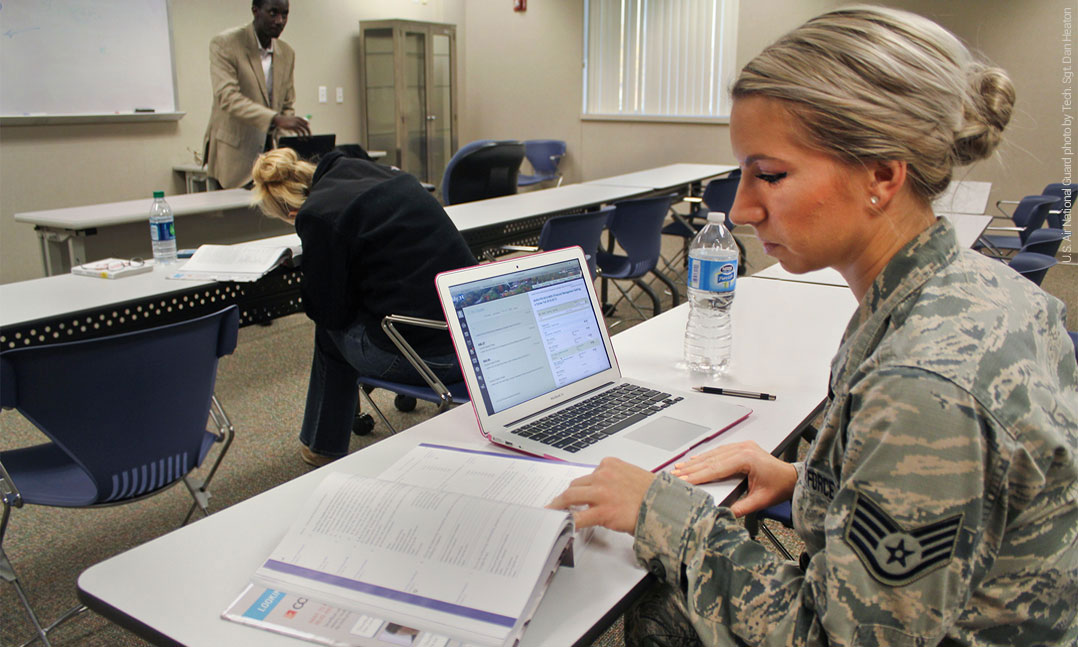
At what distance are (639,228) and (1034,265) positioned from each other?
1.78 metres

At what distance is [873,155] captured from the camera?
0.82 m

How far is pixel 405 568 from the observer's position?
2.88 feet

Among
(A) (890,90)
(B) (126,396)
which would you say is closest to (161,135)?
(B) (126,396)

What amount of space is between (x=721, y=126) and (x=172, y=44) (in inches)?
191

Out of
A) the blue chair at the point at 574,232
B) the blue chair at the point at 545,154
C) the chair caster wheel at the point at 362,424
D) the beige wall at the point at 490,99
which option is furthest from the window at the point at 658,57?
the chair caster wheel at the point at 362,424

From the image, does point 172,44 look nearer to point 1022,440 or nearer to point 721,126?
point 721,126

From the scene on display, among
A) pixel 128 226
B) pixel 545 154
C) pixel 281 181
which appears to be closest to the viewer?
pixel 281 181

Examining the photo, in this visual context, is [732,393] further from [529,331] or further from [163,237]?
[163,237]

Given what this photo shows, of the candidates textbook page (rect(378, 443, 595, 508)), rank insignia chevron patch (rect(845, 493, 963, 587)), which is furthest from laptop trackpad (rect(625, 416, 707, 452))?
rank insignia chevron patch (rect(845, 493, 963, 587))

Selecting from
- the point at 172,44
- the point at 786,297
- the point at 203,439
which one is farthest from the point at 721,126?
the point at 203,439

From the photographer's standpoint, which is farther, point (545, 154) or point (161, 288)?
point (545, 154)

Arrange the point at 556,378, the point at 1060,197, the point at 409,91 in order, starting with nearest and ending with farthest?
the point at 556,378 → the point at 1060,197 → the point at 409,91

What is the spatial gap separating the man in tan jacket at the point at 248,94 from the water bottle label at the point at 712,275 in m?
3.42

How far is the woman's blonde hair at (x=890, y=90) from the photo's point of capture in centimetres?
81
